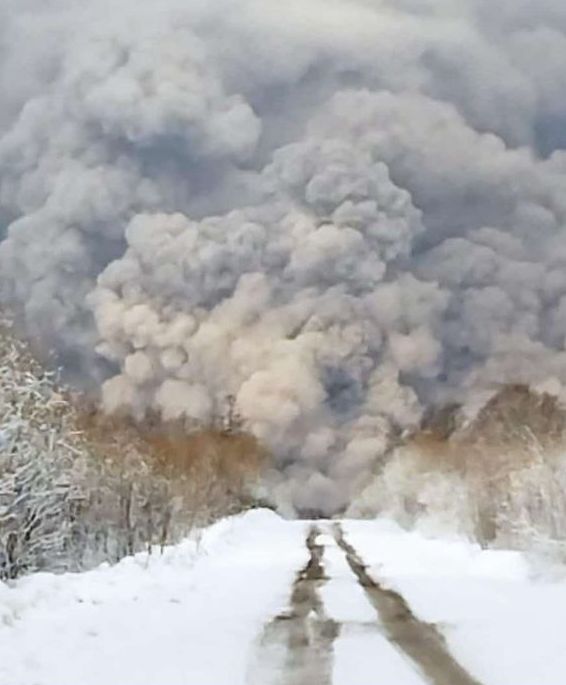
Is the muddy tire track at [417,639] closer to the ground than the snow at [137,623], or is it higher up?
higher up

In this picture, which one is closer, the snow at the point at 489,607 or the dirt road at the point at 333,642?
the dirt road at the point at 333,642

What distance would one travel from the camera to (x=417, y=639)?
52.8 feet

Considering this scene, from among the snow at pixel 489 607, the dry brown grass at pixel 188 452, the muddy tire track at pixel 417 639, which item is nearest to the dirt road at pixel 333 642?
the muddy tire track at pixel 417 639

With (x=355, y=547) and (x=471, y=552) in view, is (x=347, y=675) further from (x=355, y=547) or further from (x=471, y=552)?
(x=355, y=547)

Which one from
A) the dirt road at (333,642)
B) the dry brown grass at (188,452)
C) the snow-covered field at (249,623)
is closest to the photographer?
the dirt road at (333,642)

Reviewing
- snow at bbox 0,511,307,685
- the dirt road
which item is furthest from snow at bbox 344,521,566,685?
snow at bbox 0,511,307,685

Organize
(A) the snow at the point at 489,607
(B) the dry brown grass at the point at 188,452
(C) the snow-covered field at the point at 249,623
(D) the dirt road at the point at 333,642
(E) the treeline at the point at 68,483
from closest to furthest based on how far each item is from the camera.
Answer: (D) the dirt road at the point at 333,642 < (C) the snow-covered field at the point at 249,623 < (A) the snow at the point at 489,607 < (E) the treeline at the point at 68,483 < (B) the dry brown grass at the point at 188,452

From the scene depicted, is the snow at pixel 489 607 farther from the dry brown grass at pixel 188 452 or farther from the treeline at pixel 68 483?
the dry brown grass at pixel 188 452

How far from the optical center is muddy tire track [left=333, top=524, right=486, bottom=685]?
12648mm

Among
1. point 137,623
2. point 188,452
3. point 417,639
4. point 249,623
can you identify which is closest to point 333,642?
point 417,639

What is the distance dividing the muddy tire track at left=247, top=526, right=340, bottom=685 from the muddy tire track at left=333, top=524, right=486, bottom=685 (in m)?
0.83

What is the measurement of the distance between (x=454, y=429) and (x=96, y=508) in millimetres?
44719

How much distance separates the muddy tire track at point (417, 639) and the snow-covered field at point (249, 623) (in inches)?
6.1

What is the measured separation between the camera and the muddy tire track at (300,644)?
41.7 ft
